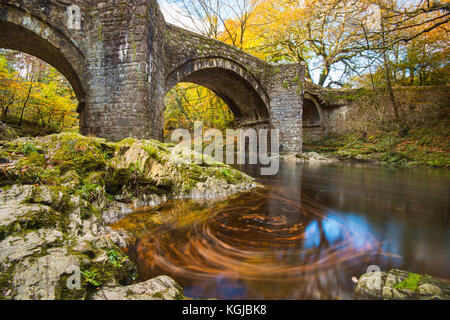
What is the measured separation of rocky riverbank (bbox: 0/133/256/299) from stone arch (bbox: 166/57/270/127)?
17.3 feet

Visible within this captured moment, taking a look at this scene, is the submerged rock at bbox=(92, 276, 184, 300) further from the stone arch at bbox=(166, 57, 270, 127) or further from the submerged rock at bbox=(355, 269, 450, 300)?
the stone arch at bbox=(166, 57, 270, 127)

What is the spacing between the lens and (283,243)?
77.2 inches

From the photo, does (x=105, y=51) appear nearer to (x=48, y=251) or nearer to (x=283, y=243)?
(x=48, y=251)

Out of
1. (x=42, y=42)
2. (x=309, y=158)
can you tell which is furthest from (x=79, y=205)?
(x=309, y=158)

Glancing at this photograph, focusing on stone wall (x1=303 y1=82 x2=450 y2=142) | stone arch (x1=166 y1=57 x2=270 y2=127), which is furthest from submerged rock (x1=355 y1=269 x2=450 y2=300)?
stone wall (x1=303 y1=82 x2=450 y2=142)

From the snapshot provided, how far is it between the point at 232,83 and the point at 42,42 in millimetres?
7325

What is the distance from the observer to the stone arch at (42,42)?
5348 millimetres

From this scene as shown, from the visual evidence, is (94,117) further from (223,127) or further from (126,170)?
(223,127)

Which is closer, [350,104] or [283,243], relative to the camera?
[283,243]

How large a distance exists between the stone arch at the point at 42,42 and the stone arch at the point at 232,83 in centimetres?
262

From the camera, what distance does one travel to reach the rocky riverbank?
1.04 meters

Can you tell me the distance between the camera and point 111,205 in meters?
2.68

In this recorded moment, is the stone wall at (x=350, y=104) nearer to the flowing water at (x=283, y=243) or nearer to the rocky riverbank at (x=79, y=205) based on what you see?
the flowing water at (x=283, y=243)

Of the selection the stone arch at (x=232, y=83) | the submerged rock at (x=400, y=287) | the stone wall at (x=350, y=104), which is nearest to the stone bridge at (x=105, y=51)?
the stone arch at (x=232, y=83)
